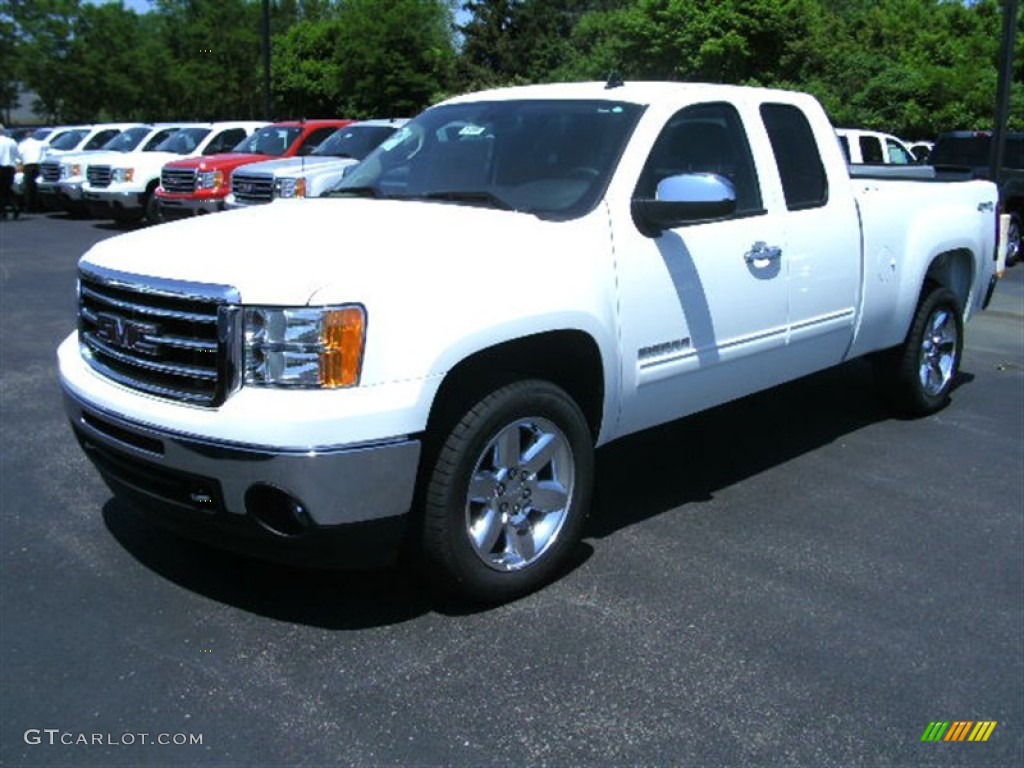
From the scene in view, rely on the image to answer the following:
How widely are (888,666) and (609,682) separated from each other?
1012 mm

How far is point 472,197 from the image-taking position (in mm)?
4586

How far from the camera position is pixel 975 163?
16.1 metres

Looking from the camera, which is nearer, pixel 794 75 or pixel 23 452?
pixel 23 452

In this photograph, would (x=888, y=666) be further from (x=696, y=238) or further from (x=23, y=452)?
(x=23, y=452)

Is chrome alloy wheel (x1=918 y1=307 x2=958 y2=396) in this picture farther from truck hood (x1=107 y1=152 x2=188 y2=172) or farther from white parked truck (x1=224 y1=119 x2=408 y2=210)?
truck hood (x1=107 y1=152 x2=188 y2=172)

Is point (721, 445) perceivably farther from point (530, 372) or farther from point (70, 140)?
point (70, 140)

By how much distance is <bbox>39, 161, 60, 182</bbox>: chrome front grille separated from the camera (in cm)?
2042

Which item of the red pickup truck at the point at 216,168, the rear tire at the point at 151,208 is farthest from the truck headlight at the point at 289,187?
the rear tire at the point at 151,208

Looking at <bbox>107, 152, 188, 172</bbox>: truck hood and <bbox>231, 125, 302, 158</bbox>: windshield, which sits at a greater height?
<bbox>231, 125, 302, 158</bbox>: windshield

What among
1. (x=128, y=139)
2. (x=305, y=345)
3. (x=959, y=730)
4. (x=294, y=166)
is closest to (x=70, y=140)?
(x=128, y=139)

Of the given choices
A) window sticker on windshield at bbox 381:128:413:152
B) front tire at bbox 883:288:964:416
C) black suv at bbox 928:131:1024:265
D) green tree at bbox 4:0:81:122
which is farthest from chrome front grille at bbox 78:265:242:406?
green tree at bbox 4:0:81:122

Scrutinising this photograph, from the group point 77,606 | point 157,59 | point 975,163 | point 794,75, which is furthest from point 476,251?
point 157,59

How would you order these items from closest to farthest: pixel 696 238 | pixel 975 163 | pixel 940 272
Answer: pixel 696 238, pixel 940 272, pixel 975 163

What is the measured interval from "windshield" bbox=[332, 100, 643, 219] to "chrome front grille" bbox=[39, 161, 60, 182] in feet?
57.0
